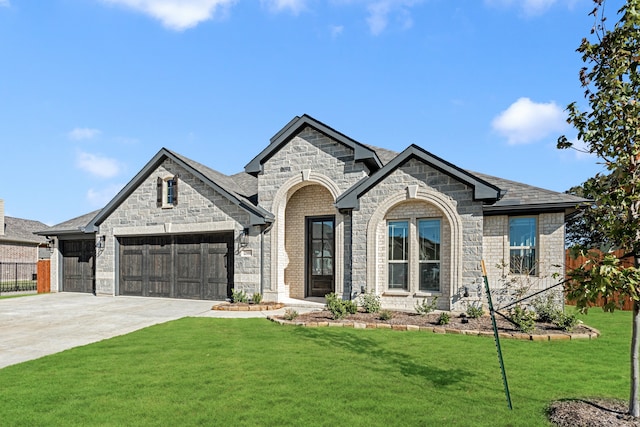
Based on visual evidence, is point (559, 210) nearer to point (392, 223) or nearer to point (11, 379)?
point (392, 223)

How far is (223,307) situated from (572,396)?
1019 cm

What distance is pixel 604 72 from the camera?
471 centimetres

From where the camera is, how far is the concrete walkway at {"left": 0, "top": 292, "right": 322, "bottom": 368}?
8.62 m

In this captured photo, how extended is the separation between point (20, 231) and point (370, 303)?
34513 mm

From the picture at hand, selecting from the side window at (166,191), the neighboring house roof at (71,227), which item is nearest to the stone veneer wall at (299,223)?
the side window at (166,191)

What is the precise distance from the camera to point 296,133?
48.5 feet

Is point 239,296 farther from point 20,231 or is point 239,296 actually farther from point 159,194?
point 20,231

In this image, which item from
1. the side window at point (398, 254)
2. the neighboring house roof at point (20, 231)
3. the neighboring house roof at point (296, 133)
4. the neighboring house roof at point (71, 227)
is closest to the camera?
the side window at point (398, 254)

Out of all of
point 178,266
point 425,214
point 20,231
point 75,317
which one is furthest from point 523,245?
point 20,231

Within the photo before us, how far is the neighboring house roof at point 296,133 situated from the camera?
1357 centimetres

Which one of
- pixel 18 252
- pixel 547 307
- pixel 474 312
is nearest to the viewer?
pixel 547 307

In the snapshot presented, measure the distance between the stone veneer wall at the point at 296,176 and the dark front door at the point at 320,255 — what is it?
1.13 m

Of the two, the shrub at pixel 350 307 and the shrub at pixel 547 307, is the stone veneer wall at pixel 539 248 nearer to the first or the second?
the shrub at pixel 547 307

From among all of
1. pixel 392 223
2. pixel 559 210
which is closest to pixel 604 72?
pixel 559 210
